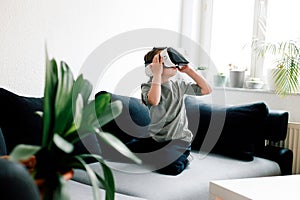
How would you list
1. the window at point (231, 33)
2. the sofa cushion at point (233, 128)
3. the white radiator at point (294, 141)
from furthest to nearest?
the window at point (231, 33), the white radiator at point (294, 141), the sofa cushion at point (233, 128)

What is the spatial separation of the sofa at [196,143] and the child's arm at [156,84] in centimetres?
35

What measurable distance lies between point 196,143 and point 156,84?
68cm

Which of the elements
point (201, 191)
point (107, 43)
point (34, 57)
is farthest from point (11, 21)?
point (201, 191)

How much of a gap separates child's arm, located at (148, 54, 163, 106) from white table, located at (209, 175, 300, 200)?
0.58 metres

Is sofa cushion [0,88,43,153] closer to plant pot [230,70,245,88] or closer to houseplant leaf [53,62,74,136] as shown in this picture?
houseplant leaf [53,62,74,136]

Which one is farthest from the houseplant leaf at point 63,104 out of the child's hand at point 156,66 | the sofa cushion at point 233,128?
the sofa cushion at point 233,128

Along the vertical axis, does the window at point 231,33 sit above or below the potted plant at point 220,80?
above

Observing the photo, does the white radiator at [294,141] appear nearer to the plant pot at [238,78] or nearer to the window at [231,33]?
the plant pot at [238,78]

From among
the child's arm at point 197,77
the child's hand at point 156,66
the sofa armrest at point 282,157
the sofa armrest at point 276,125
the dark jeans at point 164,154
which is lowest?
the sofa armrest at point 282,157

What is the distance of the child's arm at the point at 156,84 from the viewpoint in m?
1.77

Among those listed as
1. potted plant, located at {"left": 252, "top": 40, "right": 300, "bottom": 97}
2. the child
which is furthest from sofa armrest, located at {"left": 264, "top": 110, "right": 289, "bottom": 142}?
the child

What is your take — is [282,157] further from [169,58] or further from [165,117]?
[169,58]

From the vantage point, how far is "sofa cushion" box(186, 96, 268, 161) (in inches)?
84.4

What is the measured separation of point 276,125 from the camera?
227 cm
